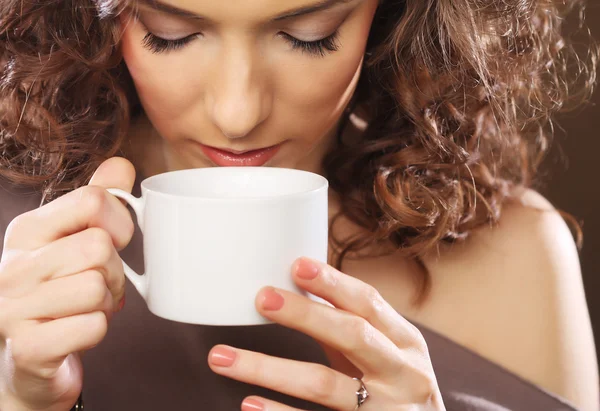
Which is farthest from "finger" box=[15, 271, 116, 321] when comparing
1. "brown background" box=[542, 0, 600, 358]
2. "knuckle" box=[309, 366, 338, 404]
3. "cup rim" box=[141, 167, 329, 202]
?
"brown background" box=[542, 0, 600, 358]

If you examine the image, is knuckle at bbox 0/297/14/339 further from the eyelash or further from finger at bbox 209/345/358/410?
the eyelash

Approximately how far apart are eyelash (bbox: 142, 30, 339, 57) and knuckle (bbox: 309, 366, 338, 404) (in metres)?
0.45

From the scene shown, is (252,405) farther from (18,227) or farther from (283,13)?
(283,13)

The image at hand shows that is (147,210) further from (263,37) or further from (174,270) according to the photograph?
(263,37)

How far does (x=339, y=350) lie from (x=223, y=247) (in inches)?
7.2

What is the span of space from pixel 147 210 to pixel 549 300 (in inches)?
33.5

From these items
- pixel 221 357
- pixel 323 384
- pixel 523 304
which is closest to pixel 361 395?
pixel 323 384

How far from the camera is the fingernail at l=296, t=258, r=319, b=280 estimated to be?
826mm

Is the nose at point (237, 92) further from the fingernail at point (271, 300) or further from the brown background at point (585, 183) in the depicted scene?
the brown background at point (585, 183)

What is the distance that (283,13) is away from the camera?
1026 mm

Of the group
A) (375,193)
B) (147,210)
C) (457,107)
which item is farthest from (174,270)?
(457,107)

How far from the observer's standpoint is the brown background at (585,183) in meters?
1.97

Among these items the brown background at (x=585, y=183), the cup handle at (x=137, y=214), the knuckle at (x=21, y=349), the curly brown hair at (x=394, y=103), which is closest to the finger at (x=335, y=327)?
the cup handle at (x=137, y=214)

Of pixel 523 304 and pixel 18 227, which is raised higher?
pixel 18 227
